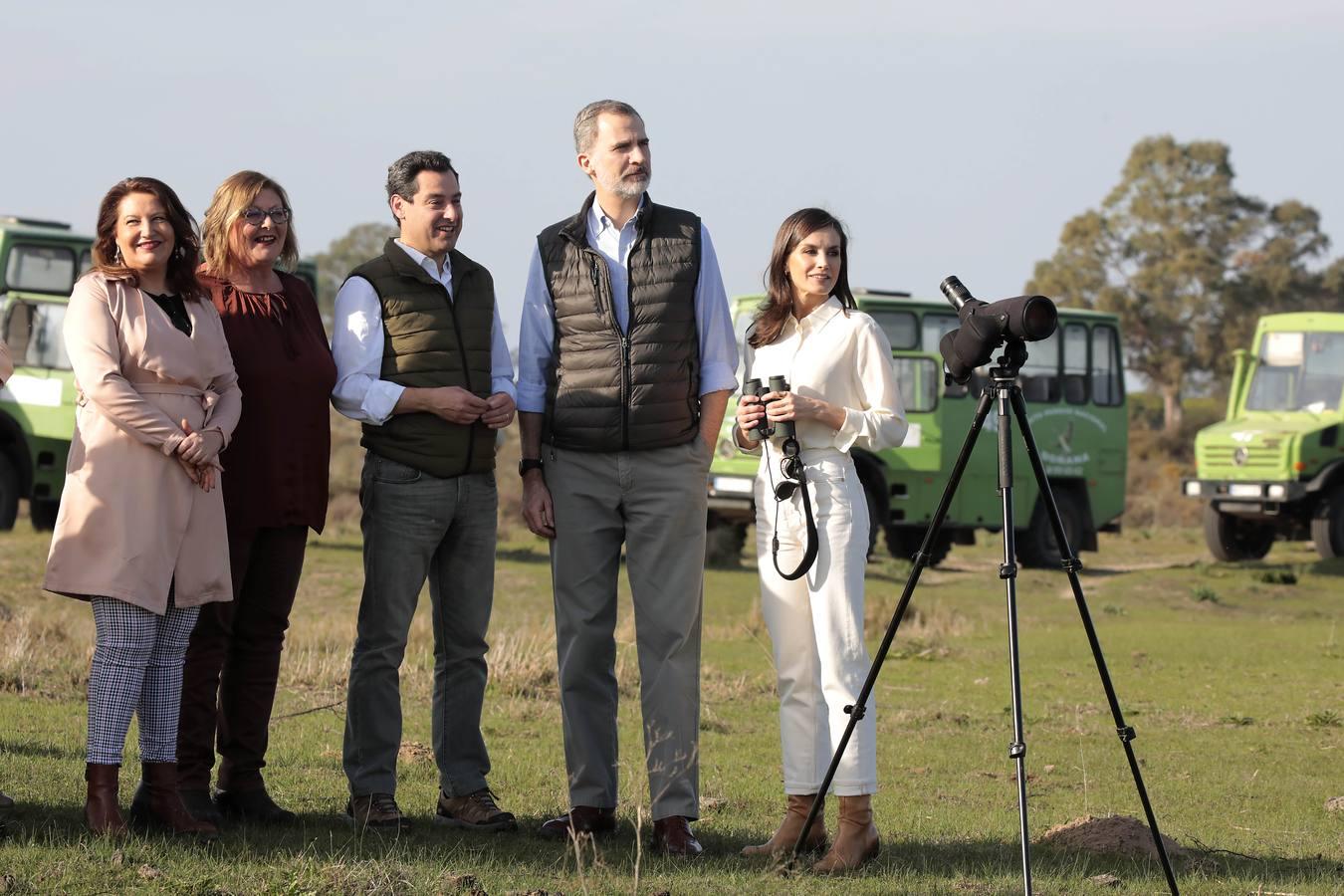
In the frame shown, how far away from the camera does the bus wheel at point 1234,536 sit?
25.9 meters

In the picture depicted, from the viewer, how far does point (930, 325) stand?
891 inches

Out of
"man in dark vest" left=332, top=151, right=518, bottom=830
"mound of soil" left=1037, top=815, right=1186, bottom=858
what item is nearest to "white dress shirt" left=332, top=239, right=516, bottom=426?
"man in dark vest" left=332, top=151, right=518, bottom=830

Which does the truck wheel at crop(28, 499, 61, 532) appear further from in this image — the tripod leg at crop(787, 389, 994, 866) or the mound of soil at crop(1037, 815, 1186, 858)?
the tripod leg at crop(787, 389, 994, 866)

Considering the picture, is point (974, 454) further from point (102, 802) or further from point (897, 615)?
point (102, 802)

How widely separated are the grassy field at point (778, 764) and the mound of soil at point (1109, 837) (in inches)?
4.6

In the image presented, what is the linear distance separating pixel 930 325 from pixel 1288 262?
40972 millimetres

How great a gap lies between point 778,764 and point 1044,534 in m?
16.1

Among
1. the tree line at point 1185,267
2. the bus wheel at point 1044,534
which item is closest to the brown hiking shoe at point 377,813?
the bus wheel at point 1044,534

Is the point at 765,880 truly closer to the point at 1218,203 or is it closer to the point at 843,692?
the point at 843,692

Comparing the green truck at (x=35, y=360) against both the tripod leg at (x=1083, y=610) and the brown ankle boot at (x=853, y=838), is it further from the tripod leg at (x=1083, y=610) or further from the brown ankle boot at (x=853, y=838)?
the tripod leg at (x=1083, y=610)

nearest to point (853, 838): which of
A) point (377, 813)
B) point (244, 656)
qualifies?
point (377, 813)

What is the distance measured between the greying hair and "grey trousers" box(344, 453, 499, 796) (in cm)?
118

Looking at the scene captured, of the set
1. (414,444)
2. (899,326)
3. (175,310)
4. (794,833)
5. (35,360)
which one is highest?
(899,326)

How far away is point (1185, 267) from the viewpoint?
5709 centimetres
